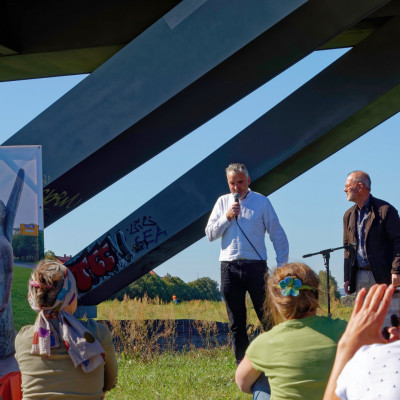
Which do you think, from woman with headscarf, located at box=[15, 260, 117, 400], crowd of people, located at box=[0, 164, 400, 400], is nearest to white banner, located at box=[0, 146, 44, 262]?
crowd of people, located at box=[0, 164, 400, 400]

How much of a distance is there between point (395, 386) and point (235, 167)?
473 cm

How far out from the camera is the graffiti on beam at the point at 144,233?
10.9 metres

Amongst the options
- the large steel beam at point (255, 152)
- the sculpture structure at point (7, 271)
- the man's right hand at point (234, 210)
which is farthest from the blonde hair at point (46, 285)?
the large steel beam at point (255, 152)

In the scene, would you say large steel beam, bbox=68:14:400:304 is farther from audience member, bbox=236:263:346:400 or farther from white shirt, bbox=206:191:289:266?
audience member, bbox=236:263:346:400

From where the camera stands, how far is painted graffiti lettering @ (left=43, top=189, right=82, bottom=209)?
9.19 m

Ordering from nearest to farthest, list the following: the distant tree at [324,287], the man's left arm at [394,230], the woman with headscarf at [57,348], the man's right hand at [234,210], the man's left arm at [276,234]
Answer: the distant tree at [324,287] < the woman with headscarf at [57,348] < the man's right hand at [234,210] < the man's left arm at [276,234] < the man's left arm at [394,230]

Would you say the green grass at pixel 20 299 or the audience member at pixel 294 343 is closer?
the audience member at pixel 294 343

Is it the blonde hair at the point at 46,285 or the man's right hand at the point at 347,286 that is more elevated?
the man's right hand at the point at 347,286

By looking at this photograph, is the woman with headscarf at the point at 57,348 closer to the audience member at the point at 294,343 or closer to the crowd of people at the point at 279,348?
the crowd of people at the point at 279,348

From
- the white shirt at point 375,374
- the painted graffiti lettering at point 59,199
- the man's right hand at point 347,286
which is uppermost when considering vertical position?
the painted graffiti lettering at point 59,199

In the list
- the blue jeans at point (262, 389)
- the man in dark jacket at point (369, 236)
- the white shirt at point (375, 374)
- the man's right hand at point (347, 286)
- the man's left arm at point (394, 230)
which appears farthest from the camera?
the man's right hand at point (347, 286)

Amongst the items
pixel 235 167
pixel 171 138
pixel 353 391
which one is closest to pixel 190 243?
pixel 171 138

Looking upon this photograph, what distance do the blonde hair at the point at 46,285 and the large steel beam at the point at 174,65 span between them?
506 centimetres

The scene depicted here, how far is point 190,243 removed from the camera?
38.3 ft
